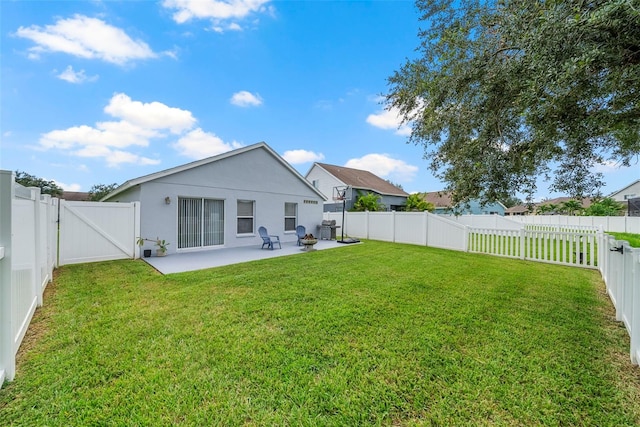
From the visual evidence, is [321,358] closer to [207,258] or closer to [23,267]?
[23,267]

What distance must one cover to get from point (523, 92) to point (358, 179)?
2263 cm

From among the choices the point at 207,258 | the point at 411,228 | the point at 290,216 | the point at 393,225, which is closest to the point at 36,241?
the point at 207,258

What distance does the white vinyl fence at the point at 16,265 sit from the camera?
248 cm

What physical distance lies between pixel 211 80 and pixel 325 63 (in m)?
5.25

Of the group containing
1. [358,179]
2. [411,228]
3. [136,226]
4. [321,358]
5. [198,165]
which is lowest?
[321,358]

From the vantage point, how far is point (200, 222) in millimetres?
10500

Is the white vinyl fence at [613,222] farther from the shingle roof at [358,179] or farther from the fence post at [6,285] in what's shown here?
the fence post at [6,285]

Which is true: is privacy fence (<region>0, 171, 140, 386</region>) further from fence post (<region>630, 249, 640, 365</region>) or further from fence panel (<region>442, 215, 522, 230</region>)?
fence panel (<region>442, 215, 522, 230</region>)

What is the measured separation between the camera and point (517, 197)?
190 inches

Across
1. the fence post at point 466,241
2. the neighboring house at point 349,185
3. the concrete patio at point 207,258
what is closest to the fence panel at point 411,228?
the fence post at point 466,241

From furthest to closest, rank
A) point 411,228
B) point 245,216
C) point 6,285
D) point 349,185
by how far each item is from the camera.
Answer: point 349,185, point 411,228, point 245,216, point 6,285

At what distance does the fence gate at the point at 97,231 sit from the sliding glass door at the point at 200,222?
159cm

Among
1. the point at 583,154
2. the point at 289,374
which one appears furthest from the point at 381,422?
the point at 583,154

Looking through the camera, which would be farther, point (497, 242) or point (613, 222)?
point (613, 222)
